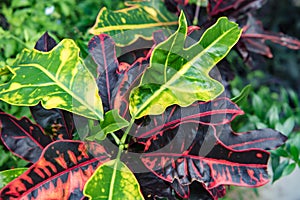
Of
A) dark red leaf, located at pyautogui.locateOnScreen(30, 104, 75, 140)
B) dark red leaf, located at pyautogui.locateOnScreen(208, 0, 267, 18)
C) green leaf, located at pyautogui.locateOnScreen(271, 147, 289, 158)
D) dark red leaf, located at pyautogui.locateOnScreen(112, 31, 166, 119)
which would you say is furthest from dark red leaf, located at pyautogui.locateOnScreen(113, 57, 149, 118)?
green leaf, located at pyautogui.locateOnScreen(271, 147, 289, 158)

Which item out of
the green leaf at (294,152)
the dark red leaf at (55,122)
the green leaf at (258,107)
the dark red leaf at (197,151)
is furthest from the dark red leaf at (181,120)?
the green leaf at (258,107)

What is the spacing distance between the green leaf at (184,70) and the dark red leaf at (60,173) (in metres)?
0.11

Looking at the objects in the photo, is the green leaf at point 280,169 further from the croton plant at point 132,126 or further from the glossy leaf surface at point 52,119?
the glossy leaf surface at point 52,119

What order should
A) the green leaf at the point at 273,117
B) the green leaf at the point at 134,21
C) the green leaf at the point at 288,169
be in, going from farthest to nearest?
the green leaf at the point at 273,117 < the green leaf at the point at 288,169 < the green leaf at the point at 134,21

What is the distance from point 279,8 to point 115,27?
150 centimetres

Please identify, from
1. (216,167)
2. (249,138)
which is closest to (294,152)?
(249,138)

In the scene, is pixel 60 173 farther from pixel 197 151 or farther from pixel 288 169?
pixel 288 169

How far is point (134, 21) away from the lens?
3.13 ft

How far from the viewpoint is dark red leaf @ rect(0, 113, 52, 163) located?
0.76m

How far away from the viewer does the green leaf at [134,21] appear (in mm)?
891

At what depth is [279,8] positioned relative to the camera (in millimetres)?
2184

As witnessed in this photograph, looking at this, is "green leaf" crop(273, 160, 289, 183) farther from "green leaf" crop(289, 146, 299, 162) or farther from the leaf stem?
the leaf stem

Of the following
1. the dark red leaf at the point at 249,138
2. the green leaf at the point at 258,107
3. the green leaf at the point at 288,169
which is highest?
the dark red leaf at the point at 249,138

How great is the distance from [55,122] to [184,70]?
0.27 metres
